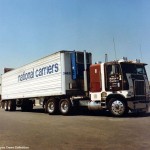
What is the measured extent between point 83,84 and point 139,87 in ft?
11.6

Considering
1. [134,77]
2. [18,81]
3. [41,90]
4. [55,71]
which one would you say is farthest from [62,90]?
[18,81]

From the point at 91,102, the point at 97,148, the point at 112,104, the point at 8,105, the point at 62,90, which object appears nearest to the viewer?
the point at 97,148

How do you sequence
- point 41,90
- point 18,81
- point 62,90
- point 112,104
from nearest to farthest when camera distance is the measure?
point 112,104
point 62,90
point 41,90
point 18,81

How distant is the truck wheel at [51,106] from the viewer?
18222 millimetres

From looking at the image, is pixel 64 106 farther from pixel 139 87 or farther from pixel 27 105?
pixel 27 105

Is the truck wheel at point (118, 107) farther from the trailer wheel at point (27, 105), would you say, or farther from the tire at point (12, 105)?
the tire at point (12, 105)

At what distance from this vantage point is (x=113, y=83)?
15.1m

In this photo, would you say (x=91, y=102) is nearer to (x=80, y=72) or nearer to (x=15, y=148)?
(x=80, y=72)

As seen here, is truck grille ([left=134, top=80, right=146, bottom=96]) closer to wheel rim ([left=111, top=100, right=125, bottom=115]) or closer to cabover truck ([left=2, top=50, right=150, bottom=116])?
cabover truck ([left=2, top=50, right=150, bottom=116])

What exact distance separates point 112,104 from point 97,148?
7.92 m

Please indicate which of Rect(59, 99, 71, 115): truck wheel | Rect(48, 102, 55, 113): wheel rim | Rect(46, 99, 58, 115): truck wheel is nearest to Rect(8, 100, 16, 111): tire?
Rect(46, 99, 58, 115): truck wheel

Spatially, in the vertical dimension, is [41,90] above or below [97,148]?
above

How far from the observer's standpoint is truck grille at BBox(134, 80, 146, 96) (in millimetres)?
14859

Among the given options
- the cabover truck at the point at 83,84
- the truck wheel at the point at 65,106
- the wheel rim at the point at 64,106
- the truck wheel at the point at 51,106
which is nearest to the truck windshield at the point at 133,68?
the cabover truck at the point at 83,84
